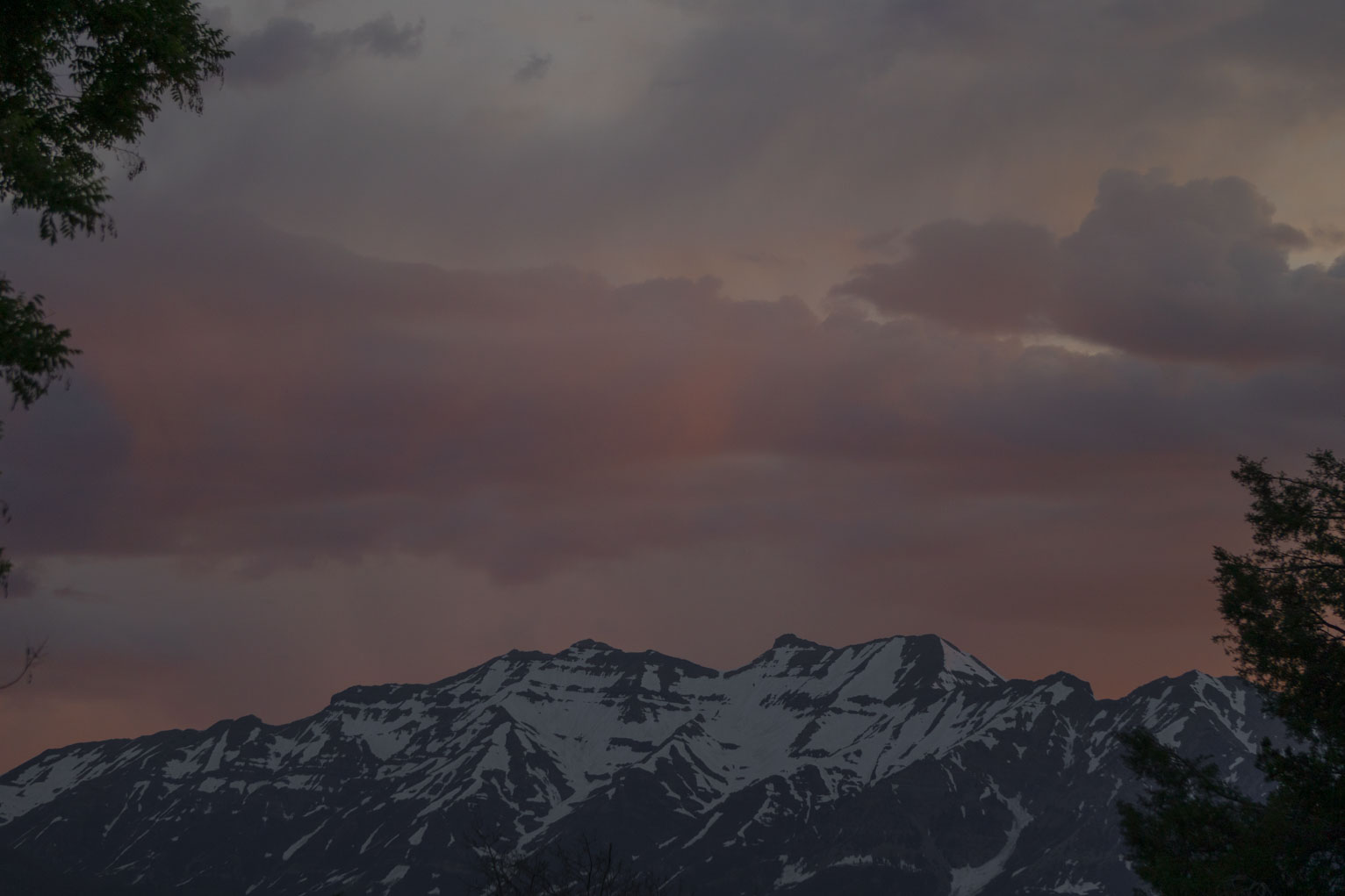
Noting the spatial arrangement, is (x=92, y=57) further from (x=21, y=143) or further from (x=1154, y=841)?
(x=1154, y=841)

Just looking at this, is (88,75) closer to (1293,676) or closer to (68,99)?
(68,99)

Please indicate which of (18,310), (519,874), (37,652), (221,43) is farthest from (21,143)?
(519,874)

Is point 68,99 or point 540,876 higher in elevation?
point 68,99

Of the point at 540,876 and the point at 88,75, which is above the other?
the point at 88,75

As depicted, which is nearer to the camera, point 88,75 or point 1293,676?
point 88,75

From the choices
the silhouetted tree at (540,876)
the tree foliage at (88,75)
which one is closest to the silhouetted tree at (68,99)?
the tree foliage at (88,75)

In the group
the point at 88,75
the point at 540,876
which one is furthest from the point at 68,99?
the point at 540,876

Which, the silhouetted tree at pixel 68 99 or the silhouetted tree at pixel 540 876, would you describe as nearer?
the silhouetted tree at pixel 68 99

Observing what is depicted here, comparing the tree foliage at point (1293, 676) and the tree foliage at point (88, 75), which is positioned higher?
the tree foliage at point (88, 75)

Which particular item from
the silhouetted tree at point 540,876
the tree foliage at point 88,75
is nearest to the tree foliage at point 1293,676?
the silhouetted tree at point 540,876

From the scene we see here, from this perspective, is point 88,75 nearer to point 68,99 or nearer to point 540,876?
point 68,99

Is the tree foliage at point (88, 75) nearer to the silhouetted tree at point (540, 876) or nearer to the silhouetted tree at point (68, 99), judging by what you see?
the silhouetted tree at point (68, 99)

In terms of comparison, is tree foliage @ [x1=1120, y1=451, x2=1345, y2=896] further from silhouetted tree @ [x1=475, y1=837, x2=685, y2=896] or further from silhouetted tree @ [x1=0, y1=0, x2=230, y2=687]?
silhouetted tree @ [x1=0, y1=0, x2=230, y2=687]

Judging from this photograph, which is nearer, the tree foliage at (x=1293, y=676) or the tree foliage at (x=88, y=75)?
the tree foliage at (x=88, y=75)
